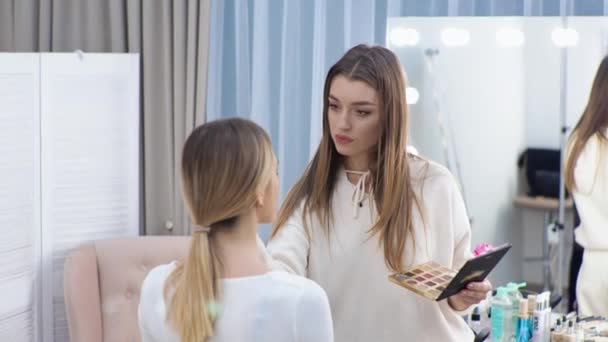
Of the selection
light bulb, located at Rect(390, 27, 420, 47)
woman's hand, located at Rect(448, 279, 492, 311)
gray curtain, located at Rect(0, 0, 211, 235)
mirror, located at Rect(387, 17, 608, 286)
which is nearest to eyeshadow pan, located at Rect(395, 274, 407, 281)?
woman's hand, located at Rect(448, 279, 492, 311)

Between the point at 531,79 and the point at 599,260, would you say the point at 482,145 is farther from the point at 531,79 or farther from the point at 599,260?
the point at 599,260

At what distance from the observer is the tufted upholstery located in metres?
3.11

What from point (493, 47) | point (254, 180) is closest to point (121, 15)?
point (493, 47)

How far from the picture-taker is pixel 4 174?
10.1 ft

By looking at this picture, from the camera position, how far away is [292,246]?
215 cm

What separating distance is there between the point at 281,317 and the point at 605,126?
1.48 meters

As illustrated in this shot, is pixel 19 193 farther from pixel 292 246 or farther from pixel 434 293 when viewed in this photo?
pixel 434 293

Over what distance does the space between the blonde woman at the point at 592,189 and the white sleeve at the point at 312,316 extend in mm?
1346

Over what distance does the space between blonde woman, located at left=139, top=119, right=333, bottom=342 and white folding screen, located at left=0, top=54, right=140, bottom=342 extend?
1698mm

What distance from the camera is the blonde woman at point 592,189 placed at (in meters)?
2.65

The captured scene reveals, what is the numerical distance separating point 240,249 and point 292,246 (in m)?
0.58

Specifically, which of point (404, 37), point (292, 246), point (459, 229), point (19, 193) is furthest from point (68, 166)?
point (459, 229)

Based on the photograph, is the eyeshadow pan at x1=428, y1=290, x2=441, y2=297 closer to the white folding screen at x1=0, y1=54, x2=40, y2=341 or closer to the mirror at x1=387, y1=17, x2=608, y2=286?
the mirror at x1=387, y1=17, x2=608, y2=286

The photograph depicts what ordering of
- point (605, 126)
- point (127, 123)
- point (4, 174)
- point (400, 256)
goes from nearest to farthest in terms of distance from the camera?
point (400, 256), point (605, 126), point (4, 174), point (127, 123)
